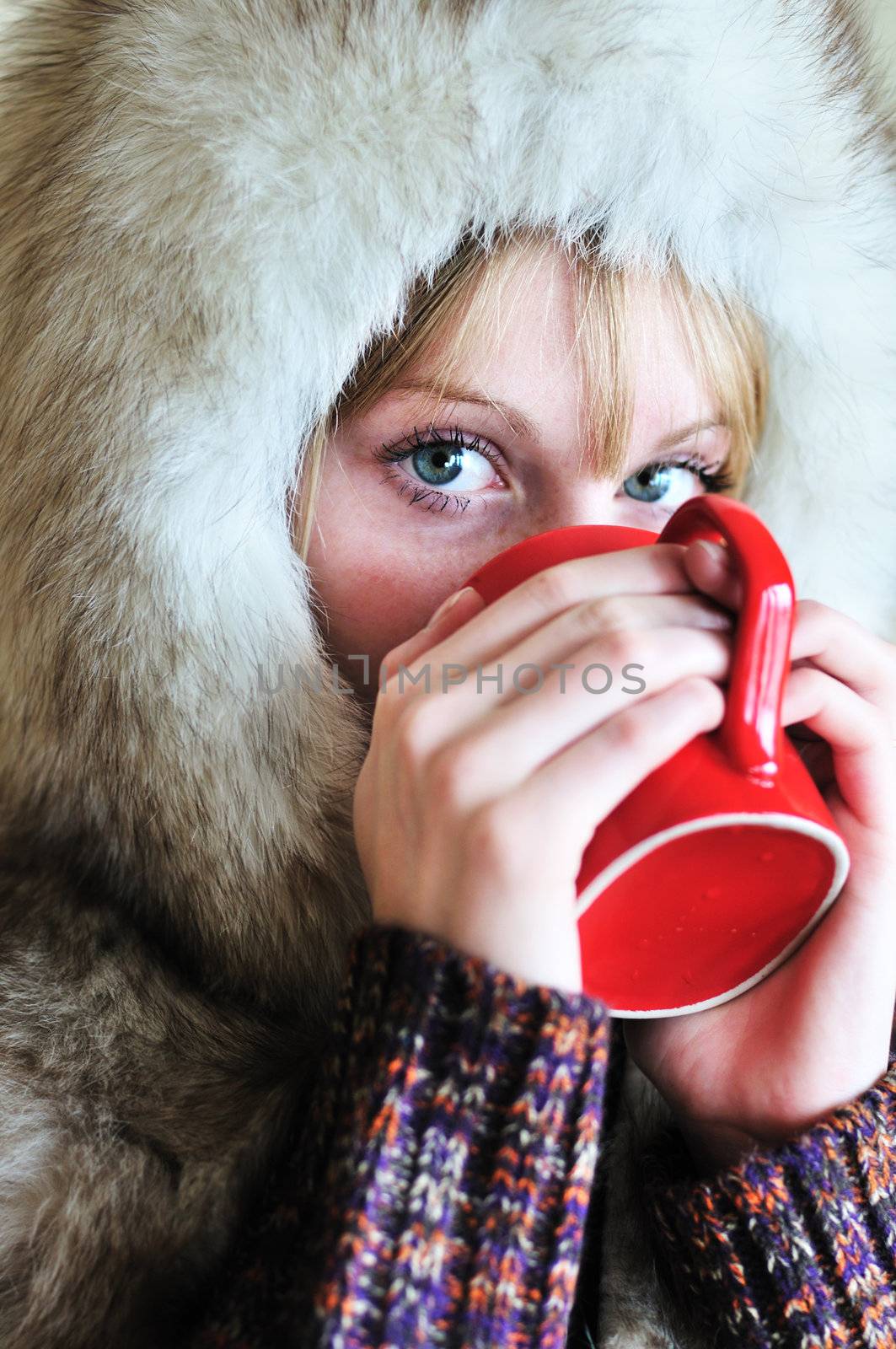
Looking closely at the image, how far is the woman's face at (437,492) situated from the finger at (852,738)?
0.81 ft

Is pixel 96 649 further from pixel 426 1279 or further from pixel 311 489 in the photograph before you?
pixel 426 1279

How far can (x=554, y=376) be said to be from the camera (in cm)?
83

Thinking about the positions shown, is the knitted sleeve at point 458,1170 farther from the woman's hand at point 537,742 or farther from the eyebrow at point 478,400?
the eyebrow at point 478,400

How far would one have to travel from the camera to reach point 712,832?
1.86ft

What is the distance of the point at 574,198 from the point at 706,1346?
0.85m

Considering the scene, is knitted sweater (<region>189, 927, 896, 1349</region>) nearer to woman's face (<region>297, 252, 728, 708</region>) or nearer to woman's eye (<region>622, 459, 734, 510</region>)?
woman's face (<region>297, 252, 728, 708</region>)

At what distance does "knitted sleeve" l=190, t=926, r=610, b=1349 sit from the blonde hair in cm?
44

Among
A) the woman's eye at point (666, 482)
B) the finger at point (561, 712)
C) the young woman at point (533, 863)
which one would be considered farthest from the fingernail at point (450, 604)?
the woman's eye at point (666, 482)

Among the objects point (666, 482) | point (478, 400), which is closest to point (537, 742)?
point (478, 400)

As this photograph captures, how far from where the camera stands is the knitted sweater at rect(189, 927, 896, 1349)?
0.55 m

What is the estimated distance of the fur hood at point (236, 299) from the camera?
74cm

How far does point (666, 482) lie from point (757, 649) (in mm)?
488

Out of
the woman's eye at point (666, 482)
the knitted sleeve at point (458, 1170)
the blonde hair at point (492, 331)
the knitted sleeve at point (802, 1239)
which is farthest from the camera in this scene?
the woman's eye at point (666, 482)

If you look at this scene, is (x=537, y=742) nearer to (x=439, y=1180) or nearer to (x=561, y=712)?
(x=561, y=712)
